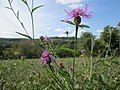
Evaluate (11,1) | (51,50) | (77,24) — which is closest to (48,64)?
(51,50)

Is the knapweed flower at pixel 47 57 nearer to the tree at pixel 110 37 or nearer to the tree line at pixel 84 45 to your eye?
the tree line at pixel 84 45

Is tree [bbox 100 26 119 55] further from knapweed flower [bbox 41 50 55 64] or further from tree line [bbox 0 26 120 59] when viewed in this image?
knapweed flower [bbox 41 50 55 64]

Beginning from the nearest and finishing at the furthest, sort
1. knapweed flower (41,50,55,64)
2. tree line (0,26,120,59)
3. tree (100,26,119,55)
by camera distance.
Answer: knapweed flower (41,50,55,64)
tree line (0,26,120,59)
tree (100,26,119,55)

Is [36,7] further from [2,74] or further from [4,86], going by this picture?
[2,74]

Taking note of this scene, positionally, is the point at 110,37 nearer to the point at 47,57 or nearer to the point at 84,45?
the point at 84,45

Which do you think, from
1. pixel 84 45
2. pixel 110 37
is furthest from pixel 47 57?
pixel 84 45

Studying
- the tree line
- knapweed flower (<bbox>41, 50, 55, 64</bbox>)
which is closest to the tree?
the tree line

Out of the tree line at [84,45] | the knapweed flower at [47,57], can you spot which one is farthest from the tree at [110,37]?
the knapweed flower at [47,57]

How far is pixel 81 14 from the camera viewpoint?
154 cm

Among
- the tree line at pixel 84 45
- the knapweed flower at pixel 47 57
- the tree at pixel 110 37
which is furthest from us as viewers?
the tree at pixel 110 37

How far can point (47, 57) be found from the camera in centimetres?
159

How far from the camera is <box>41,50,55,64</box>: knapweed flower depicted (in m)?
1.57

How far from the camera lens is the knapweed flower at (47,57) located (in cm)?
157

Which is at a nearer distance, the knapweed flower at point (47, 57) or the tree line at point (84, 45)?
the knapweed flower at point (47, 57)
